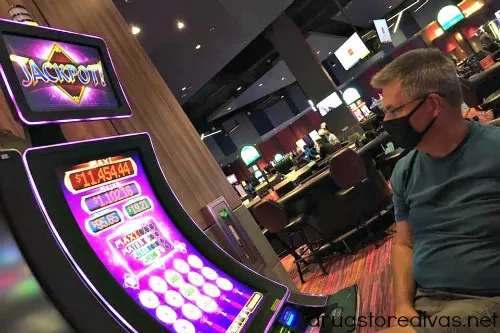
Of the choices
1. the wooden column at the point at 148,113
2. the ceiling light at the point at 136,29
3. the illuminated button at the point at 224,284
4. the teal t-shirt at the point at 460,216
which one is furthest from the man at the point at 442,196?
the ceiling light at the point at 136,29

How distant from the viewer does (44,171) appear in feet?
3.20

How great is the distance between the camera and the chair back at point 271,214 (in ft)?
13.8

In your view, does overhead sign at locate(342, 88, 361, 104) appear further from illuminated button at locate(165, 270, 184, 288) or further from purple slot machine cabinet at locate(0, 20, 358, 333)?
illuminated button at locate(165, 270, 184, 288)

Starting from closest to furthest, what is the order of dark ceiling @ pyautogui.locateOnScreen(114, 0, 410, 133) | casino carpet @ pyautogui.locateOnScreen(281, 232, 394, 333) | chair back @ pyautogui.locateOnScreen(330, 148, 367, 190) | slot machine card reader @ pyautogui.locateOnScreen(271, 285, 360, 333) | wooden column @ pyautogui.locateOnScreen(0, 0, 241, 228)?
slot machine card reader @ pyautogui.locateOnScreen(271, 285, 360, 333) → wooden column @ pyautogui.locateOnScreen(0, 0, 241, 228) → casino carpet @ pyautogui.locateOnScreen(281, 232, 394, 333) → chair back @ pyautogui.locateOnScreen(330, 148, 367, 190) → dark ceiling @ pyautogui.locateOnScreen(114, 0, 410, 133)

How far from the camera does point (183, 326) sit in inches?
42.6

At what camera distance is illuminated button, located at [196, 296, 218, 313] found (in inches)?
46.9

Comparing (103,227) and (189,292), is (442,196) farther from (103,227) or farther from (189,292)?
(103,227)

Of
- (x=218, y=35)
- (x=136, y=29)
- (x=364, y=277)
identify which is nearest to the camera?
(x=364, y=277)

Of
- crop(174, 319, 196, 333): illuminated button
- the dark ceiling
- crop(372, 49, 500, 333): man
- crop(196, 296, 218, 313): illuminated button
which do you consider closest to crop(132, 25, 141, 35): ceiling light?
the dark ceiling

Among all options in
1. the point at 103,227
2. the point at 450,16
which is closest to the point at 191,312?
the point at 103,227

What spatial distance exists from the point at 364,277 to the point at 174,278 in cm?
256

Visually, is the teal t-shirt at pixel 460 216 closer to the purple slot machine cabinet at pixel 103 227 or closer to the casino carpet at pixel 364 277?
the purple slot machine cabinet at pixel 103 227

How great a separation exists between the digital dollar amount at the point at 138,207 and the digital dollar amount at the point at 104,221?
53 millimetres

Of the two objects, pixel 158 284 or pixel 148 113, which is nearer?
pixel 158 284
